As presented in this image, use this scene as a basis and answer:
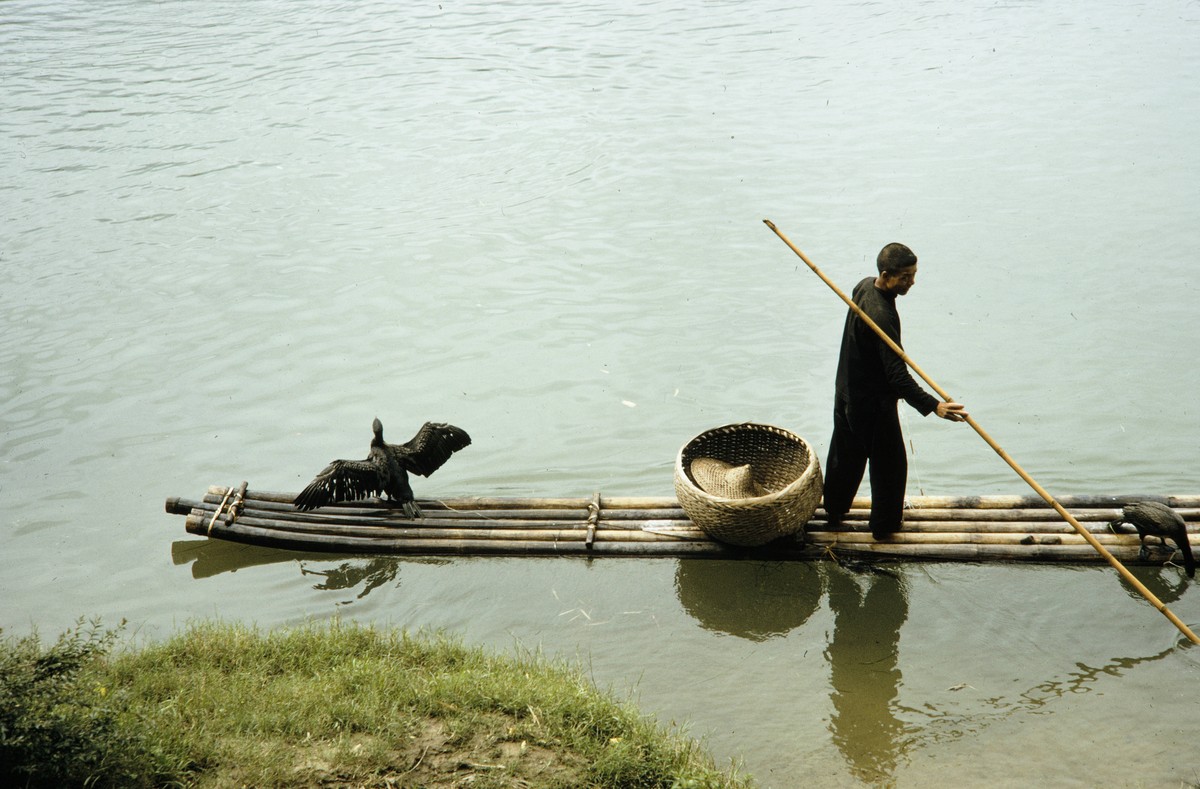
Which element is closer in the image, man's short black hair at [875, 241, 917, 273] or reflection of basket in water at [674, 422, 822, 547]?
man's short black hair at [875, 241, 917, 273]

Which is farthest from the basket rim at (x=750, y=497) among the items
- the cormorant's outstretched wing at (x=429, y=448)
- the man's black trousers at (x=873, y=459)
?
the cormorant's outstretched wing at (x=429, y=448)

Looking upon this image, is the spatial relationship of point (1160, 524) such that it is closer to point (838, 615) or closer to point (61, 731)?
point (838, 615)

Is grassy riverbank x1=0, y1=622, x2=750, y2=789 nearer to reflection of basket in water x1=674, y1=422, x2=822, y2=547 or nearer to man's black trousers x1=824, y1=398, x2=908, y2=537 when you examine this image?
reflection of basket in water x1=674, y1=422, x2=822, y2=547

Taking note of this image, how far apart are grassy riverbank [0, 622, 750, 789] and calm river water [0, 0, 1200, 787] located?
0.56 metres

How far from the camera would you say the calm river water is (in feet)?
16.6

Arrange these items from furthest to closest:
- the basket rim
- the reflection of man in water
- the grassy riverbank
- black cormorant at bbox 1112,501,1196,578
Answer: the basket rim
black cormorant at bbox 1112,501,1196,578
the reflection of man in water
the grassy riverbank

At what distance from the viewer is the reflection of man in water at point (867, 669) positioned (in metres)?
4.48

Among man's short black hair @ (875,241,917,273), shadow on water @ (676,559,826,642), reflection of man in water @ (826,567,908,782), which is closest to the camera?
reflection of man in water @ (826,567,908,782)

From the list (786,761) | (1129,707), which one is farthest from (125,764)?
(1129,707)

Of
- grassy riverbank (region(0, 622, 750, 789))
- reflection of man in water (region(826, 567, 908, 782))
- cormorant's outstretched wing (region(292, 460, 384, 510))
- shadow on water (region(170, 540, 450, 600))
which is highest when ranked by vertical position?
cormorant's outstretched wing (region(292, 460, 384, 510))

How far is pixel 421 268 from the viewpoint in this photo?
998cm

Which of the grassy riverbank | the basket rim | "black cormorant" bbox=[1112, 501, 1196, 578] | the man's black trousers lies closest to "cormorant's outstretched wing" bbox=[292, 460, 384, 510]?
the grassy riverbank

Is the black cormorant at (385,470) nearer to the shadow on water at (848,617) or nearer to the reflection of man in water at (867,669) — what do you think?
the shadow on water at (848,617)

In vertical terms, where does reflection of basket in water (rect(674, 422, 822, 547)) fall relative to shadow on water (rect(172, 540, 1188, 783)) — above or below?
above
